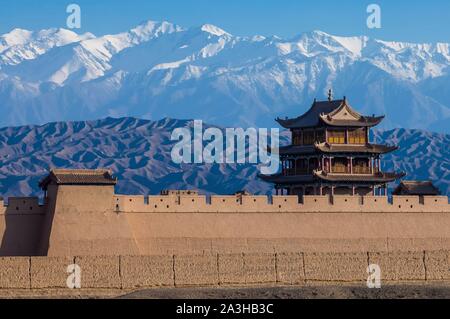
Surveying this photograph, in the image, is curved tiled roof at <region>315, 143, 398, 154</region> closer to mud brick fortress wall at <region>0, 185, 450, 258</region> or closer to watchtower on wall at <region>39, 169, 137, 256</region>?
mud brick fortress wall at <region>0, 185, 450, 258</region>

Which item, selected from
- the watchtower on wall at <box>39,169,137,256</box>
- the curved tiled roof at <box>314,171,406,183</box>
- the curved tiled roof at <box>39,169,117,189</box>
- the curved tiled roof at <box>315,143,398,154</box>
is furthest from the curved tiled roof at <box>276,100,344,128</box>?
the watchtower on wall at <box>39,169,137,256</box>

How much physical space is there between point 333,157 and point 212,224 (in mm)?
15461

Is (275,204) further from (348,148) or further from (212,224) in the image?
(348,148)

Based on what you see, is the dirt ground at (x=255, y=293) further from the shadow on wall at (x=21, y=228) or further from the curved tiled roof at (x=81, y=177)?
the curved tiled roof at (x=81, y=177)

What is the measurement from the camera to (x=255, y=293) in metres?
75.4

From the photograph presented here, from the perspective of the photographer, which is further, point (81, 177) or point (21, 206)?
point (21, 206)

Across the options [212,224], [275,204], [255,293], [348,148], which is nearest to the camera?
[255,293]

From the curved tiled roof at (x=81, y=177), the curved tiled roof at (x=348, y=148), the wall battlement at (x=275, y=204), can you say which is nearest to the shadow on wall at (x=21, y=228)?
the curved tiled roof at (x=81, y=177)

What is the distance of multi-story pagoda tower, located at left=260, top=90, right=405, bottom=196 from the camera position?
97438 millimetres

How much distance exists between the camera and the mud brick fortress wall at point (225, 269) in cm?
7738

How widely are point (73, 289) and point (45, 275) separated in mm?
1632

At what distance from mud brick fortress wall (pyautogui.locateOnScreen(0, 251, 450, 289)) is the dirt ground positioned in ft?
2.22

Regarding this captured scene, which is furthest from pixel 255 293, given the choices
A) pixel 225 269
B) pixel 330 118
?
pixel 330 118

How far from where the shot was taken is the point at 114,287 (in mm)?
78312
